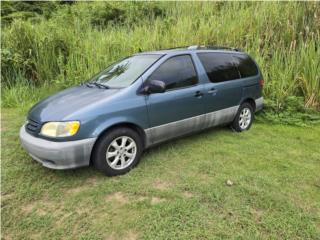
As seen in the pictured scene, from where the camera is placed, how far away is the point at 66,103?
355 cm

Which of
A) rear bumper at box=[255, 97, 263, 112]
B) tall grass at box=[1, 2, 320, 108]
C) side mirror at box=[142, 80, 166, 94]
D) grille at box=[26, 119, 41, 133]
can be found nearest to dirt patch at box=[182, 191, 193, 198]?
side mirror at box=[142, 80, 166, 94]

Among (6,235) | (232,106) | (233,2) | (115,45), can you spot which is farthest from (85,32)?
(6,235)

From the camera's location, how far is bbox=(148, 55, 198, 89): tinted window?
3936 millimetres

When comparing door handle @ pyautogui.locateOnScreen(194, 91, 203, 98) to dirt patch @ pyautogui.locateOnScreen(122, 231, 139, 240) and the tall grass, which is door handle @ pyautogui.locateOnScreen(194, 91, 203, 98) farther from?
the tall grass

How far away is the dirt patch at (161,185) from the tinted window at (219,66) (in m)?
1.90

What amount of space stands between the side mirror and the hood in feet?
1.25

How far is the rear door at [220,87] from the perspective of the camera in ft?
14.5

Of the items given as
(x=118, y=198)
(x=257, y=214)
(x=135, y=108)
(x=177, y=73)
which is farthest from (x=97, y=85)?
(x=257, y=214)

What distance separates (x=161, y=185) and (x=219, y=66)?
7.58 ft

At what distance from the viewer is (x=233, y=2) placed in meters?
8.42

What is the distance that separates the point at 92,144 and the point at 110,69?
1634 mm

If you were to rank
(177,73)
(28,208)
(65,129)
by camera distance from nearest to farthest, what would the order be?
(28,208), (65,129), (177,73)

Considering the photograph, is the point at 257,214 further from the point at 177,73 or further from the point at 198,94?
the point at 177,73

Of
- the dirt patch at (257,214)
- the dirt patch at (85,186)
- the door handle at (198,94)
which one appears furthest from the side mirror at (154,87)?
the dirt patch at (257,214)
